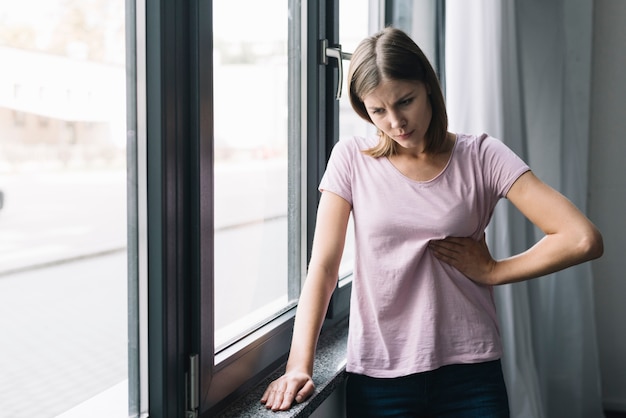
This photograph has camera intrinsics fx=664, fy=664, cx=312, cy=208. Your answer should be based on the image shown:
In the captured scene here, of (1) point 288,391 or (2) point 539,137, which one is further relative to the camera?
(2) point 539,137

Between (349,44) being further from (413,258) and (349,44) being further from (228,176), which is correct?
(413,258)

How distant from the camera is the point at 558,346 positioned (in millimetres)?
2758

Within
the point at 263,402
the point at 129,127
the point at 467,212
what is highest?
the point at 129,127

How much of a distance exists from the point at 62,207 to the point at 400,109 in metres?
0.67

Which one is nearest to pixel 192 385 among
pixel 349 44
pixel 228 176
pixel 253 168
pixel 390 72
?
pixel 228 176

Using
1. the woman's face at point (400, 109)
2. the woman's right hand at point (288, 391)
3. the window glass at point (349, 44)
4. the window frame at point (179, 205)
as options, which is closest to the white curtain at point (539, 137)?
the window glass at point (349, 44)

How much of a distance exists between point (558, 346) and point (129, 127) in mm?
2255

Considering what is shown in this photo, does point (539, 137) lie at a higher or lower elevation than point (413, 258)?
higher

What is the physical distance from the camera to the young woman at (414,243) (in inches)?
51.6

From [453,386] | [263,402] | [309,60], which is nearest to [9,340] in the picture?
[263,402]

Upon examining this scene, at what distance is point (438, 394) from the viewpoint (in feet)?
4.42

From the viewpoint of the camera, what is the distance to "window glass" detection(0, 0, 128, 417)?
848mm

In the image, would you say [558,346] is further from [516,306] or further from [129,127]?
[129,127]

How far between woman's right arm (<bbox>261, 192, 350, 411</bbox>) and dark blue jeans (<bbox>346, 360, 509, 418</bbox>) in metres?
0.16
